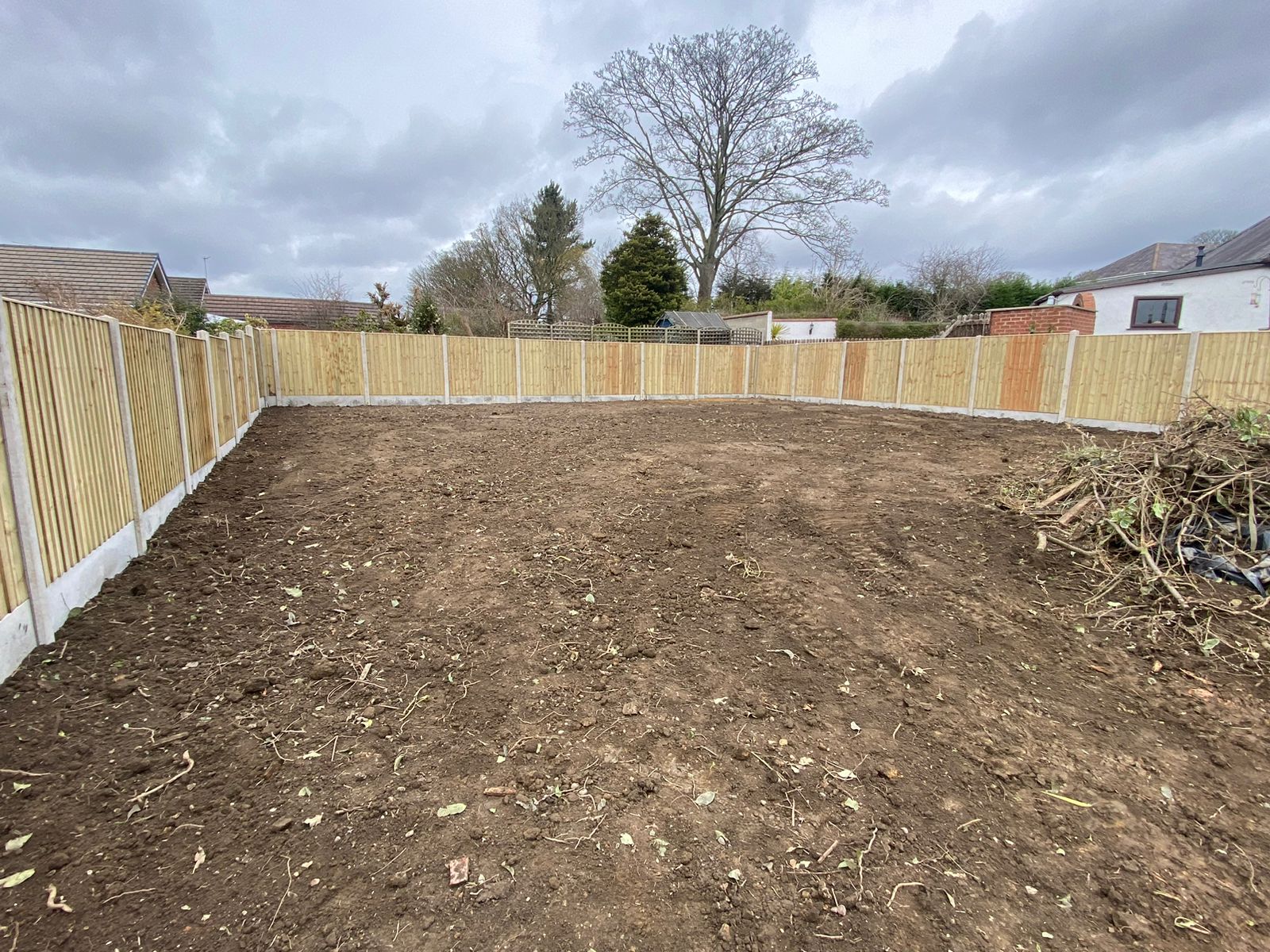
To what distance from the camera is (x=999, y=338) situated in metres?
10.7

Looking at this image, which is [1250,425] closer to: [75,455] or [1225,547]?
[1225,547]

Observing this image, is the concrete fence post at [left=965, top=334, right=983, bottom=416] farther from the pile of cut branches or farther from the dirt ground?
the dirt ground

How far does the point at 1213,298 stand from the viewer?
17.0 m

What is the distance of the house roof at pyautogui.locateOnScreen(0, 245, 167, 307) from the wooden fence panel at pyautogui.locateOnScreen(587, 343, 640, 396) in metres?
11.8

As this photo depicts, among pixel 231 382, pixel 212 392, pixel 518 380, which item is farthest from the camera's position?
pixel 518 380

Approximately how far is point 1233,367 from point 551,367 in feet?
40.1

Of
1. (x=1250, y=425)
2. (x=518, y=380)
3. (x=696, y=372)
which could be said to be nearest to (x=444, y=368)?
(x=518, y=380)

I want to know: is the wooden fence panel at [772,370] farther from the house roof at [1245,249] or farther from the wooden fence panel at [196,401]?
the wooden fence panel at [196,401]

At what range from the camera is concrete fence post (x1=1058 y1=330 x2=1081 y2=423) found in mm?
9508

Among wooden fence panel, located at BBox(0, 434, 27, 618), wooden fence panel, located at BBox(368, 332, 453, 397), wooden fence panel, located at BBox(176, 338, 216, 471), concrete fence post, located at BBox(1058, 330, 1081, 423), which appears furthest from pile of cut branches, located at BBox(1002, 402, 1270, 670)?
wooden fence panel, located at BBox(368, 332, 453, 397)

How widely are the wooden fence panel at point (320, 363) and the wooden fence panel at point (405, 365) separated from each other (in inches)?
8.5

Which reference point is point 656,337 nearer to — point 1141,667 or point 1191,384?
point 1191,384

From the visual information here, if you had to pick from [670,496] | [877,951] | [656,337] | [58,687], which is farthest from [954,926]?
[656,337]

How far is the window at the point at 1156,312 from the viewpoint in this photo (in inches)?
715
